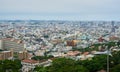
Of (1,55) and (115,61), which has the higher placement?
(115,61)

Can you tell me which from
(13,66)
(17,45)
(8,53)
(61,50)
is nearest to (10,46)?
(17,45)

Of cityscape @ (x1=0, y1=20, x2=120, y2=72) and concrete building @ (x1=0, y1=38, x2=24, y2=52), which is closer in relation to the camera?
cityscape @ (x1=0, y1=20, x2=120, y2=72)

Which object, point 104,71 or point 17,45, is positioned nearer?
point 104,71

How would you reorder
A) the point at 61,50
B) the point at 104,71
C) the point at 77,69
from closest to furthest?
the point at 77,69
the point at 104,71
the point at 61,50

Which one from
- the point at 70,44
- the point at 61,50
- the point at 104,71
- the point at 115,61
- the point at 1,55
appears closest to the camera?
the point at 104,71

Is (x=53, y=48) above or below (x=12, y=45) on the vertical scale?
below

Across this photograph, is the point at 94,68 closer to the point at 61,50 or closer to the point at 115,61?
the point at 115,61

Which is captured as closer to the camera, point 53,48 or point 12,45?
point 12,45

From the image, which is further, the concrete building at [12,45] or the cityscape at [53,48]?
the concrete building at [12,45]

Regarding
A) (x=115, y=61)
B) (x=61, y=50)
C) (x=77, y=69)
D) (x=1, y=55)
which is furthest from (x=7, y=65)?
(x=61, y=50)
